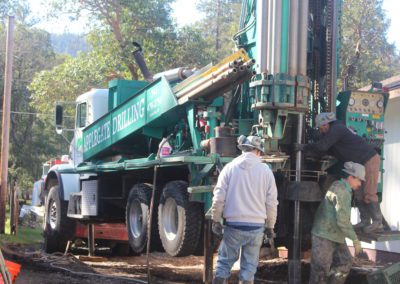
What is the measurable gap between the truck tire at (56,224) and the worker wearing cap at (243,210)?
23.2ft

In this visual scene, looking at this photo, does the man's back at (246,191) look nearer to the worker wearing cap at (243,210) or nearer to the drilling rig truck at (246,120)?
the worker wearing cap at (243,210)

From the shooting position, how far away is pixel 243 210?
628 cm

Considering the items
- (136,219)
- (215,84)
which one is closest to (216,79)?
(215,84)

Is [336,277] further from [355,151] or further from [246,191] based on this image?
[246,191]

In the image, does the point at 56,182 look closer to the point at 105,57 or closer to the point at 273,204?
the point at 273,204

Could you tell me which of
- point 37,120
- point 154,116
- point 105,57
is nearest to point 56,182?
point 154,116

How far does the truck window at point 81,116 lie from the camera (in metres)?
12.7

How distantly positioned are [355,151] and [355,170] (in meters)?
0.45

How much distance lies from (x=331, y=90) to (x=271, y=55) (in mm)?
1273

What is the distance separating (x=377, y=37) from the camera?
30.0 m

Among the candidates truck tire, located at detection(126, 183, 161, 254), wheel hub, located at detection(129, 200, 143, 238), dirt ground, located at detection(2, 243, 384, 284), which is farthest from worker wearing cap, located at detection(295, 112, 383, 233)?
wheel hub, located at detection(129, 200, 143, 238)

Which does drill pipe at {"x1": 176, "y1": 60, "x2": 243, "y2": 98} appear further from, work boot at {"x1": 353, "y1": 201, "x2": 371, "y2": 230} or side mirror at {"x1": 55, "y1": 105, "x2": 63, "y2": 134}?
side mirror at {"x1": 55, "y1": 105, "x2": 63, "y2": 134}

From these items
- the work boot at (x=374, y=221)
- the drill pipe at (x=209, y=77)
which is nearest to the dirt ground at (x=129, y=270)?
the work boot at (x=374, y=221)

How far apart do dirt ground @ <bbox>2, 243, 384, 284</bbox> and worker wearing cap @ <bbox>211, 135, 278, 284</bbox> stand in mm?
3187
